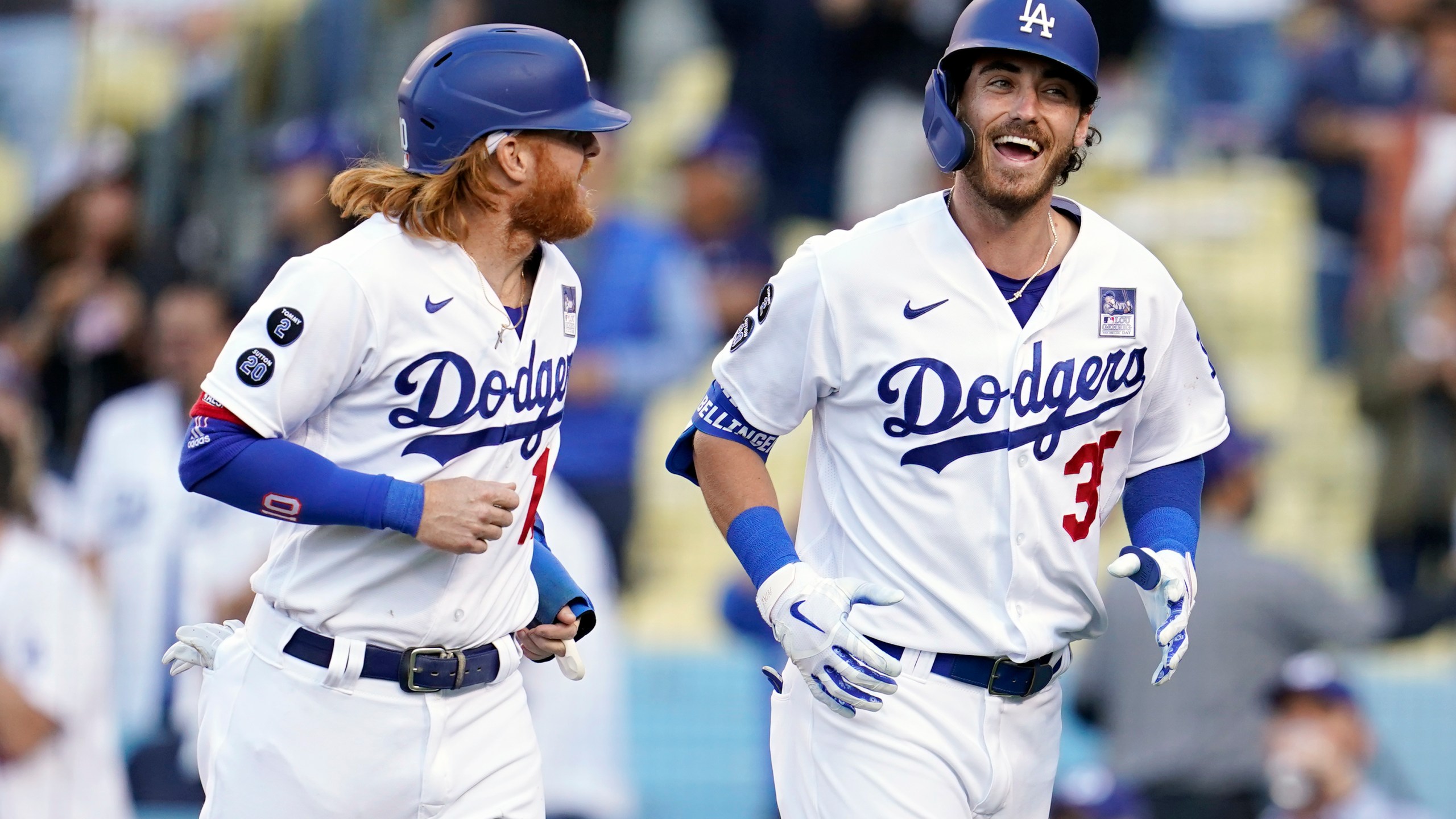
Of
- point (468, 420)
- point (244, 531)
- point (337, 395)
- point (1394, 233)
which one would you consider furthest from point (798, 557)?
point (1394, 233)

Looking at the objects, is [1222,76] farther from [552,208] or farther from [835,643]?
[835,643]

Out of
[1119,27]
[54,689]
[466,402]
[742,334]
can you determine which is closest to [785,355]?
[742,334]

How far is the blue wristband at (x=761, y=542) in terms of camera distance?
10.7 ft

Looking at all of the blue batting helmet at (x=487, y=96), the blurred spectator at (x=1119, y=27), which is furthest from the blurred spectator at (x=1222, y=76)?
the blue batting helmet at (x=487, y=96)

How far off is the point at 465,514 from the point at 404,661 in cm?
33

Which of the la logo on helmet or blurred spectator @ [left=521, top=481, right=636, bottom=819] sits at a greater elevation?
the la logo on helmet

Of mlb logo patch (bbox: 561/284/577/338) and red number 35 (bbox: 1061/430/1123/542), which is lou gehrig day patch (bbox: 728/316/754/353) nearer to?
mlb logo patch (bbox: 561/284/577/338)

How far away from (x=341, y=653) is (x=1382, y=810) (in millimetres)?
4293

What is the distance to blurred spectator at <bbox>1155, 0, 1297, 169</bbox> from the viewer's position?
8.80m

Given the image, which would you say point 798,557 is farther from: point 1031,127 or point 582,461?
point 582,461

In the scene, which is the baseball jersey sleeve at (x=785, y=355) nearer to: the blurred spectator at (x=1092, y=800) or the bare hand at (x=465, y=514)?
the bare hand at (x=465, y=514)

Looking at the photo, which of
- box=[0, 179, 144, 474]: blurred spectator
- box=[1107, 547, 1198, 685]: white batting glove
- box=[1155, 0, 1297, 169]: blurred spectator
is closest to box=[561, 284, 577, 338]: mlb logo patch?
box=[1107, 547, 1198, 685]: white batting glove

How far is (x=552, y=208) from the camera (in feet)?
10.6

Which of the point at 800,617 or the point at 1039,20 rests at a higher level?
the point at 1039,20
